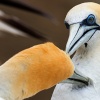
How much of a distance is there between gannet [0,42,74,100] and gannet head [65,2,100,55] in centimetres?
14

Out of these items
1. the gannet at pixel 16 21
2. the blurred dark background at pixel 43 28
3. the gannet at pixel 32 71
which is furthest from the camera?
the blurred dark background at pixel 43 28

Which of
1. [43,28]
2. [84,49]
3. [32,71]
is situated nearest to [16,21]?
[43,28]

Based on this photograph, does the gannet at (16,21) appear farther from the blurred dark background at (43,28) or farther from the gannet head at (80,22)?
the gannet head at (80,22)

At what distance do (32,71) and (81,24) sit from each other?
240 millimetres

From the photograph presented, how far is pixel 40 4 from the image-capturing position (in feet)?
5.67

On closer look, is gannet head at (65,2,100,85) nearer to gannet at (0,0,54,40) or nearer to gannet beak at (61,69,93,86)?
gannet beak at (61,69,93,86)

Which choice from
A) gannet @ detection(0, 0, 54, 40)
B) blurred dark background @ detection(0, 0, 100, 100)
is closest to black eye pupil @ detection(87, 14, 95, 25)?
gannet @ detection(0, 0, 54, 40)

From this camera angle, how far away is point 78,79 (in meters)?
0.86

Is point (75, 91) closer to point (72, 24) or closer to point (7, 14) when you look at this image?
point (72, 24)

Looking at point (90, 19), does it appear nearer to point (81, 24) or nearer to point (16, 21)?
point (81, 24)

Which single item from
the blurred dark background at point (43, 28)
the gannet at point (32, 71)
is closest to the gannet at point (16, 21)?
the blurred dark background at point (43, 28)

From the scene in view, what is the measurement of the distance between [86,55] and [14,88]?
305mm

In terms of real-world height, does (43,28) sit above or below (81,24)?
below

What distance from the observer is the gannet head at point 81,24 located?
90cm
